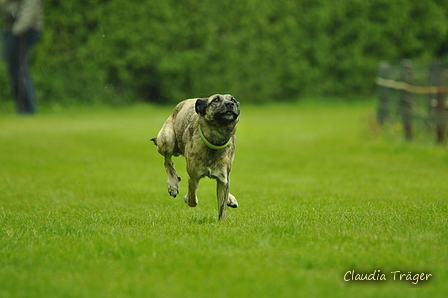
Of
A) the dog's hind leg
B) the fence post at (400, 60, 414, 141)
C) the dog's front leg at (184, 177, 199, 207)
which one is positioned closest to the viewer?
the dog's front leg at (184, 177, 199, 207)

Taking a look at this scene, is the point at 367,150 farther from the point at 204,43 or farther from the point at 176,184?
the point at 204,43

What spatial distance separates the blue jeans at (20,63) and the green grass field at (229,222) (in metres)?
4.58

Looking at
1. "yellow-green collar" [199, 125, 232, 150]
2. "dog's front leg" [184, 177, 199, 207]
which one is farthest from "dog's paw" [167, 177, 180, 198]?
"yellow-green collar" [199, 125, 232, 150]

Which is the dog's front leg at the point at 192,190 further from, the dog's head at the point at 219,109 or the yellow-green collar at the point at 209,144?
the dog's head at the point at 219,109

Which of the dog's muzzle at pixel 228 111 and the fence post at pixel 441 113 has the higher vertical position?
the dog's muzzle at pixel 228 111

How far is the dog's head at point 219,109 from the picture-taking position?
6.89 metres

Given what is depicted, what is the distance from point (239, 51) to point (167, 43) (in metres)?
2.64

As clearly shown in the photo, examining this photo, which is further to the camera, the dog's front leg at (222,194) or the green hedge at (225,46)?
the green hedge at (225,46)

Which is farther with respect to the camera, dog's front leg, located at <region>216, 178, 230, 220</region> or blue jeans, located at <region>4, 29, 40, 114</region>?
blue jeans, located at <region>4, 29, 40, 114</region>

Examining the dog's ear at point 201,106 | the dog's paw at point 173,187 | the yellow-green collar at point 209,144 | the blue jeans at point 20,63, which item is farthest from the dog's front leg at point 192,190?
the blue jeans at point 20,63

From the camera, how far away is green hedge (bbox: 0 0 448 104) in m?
23.3

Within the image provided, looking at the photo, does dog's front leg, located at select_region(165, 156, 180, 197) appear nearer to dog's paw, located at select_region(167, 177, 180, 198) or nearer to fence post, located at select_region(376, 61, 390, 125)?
dog's paw, located at select_region(167, 177, 180, 198)

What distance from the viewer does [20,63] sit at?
843 inches

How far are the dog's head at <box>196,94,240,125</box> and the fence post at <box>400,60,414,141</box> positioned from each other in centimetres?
1025
